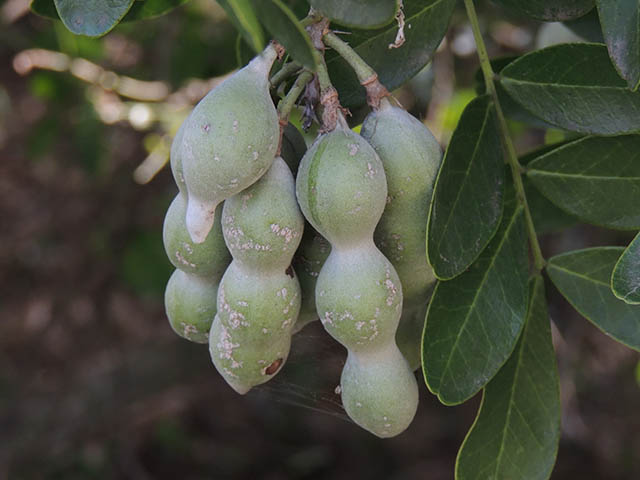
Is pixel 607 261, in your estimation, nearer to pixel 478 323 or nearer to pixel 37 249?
pixel 478 323

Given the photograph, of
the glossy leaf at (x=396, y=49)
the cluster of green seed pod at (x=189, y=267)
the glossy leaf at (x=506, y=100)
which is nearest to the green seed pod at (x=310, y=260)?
the cluster of green seed pod at (x=189, y=267)

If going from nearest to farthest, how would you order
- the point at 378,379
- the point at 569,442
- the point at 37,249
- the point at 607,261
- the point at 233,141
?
the point at 233,141 < the point at 378,379 < the point at 607,261 < the point at 569,442 < the point at 37,249

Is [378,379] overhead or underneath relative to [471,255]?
underneath

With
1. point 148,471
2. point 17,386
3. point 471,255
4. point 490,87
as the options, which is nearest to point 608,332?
point 471,255

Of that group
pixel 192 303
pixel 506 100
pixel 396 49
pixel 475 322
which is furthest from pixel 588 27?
pixel 192 303

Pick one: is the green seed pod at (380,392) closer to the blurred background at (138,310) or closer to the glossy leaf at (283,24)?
the glossy leaf at (283,24)

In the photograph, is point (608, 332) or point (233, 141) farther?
point (608, 332)

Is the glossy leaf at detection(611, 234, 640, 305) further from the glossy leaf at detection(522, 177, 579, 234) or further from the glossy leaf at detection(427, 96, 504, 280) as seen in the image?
the glossy leaf at detection(522, 177, 579, 234)
